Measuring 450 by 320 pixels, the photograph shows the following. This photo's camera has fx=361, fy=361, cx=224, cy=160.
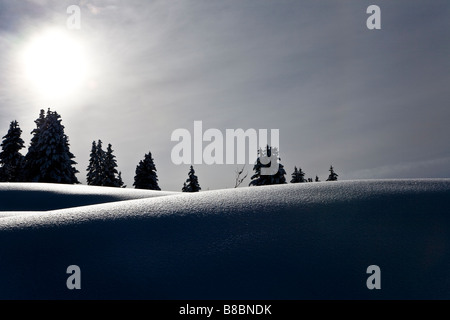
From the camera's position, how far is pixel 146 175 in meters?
42.7

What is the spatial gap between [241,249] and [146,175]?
4023cm

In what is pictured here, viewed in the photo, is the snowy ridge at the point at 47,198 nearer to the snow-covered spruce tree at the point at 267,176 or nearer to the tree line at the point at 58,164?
the tree line at the point at 58,164

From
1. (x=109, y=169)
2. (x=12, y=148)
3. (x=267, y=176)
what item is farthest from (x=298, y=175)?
(x=12, y=148)

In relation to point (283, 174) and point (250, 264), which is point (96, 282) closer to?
point (250, 264)

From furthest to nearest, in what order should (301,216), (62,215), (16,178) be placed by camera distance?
(16,178)
(62,215)
(301,216)

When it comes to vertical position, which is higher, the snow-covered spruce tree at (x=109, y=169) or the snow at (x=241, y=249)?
the snow-covered spruce tree at (x=109, y=169)

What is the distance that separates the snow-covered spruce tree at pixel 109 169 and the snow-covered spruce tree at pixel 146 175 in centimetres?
267

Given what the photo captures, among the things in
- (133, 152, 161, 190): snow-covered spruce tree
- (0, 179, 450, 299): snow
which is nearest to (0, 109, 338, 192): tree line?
(133, 152, 161, 190): snow-covered spruce tree

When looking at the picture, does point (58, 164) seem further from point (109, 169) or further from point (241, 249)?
point (241, 249)

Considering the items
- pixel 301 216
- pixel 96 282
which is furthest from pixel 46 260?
pixel 301 216

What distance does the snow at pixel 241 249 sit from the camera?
3.21m

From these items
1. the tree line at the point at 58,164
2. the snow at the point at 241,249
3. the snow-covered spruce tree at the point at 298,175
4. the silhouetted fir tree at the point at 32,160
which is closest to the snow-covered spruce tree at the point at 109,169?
Result: the tree line at the point at 58,164

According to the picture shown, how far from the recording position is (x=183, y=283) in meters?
3.25
